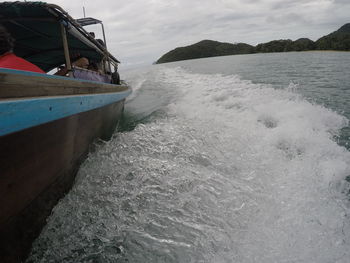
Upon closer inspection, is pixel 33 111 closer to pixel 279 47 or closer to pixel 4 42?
pixel 4 42

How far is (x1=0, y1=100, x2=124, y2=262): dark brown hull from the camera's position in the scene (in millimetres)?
1642

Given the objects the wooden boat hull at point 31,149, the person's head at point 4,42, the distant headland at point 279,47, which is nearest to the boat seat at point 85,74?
the person's head at point 4,42

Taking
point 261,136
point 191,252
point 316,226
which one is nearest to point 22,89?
point 191,252

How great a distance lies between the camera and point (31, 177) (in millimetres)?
1912

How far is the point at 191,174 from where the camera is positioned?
3020 millimetres

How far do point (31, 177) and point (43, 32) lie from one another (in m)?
3.72

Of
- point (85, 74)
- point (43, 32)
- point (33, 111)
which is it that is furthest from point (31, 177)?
point (43, 32)

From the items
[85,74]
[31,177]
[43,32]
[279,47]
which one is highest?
[279,47]

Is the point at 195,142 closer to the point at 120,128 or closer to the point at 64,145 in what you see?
the point at 64,145

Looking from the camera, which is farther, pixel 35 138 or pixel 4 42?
pixel 4 42

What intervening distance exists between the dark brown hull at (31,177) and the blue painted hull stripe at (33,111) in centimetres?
9

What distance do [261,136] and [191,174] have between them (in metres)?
1.85

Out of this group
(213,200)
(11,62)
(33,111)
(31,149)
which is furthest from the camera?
(213,200)

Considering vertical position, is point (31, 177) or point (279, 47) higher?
point (279, 47)
